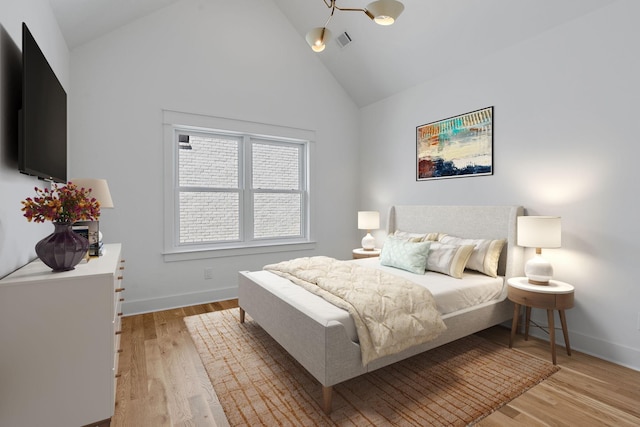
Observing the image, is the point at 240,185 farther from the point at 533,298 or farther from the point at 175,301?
the point at 533,298

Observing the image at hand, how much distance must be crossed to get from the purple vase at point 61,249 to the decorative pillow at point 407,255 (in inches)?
100

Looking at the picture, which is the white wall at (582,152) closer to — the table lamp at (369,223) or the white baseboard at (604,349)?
the white baseboard at (604,349)

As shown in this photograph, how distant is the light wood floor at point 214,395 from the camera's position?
1.77 metres

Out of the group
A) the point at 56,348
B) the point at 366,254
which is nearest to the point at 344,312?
the point at 56,348

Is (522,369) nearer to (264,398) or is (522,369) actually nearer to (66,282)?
(264,398)

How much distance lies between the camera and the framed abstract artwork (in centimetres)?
326

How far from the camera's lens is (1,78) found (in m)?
1.51

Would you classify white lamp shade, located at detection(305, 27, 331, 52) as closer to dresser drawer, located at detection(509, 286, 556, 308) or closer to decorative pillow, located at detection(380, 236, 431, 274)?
decorative pillow, located at detection(380, 236, 431, 274)

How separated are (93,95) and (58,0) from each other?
36.5 inches

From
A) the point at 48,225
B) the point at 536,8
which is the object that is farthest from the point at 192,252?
the point at 536,8

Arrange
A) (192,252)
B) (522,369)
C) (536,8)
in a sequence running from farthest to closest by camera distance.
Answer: (192,252) < (536,8) < (522,369)

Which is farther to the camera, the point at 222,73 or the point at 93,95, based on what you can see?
the point at 222,73

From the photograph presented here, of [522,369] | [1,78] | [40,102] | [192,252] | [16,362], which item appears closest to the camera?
[16,362]

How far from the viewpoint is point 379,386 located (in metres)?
2.08
